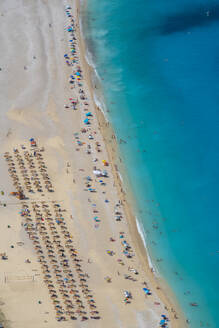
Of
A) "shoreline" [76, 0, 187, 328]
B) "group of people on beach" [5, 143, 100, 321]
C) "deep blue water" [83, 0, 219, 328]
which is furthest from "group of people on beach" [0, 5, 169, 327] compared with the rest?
"deep blue water" [83, 0, 219, 328]

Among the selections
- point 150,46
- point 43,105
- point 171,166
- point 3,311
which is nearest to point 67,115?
point 43,105

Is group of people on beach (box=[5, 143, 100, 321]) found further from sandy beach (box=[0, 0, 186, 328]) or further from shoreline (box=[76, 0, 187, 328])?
shoreline (box=[76, 0, 187, 328])

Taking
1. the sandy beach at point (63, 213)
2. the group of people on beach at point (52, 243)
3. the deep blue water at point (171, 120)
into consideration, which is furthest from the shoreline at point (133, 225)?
the group of people on beach at point (52, 243)

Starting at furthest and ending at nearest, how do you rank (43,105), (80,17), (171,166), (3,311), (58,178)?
(80,17)
(43,105)
(171,166)
(58,178)
(3,311)

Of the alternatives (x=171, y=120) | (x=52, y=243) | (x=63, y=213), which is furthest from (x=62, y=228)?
(x=171, y=120)

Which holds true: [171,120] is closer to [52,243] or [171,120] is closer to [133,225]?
[133,225]

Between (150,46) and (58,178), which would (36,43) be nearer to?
(150,46)
